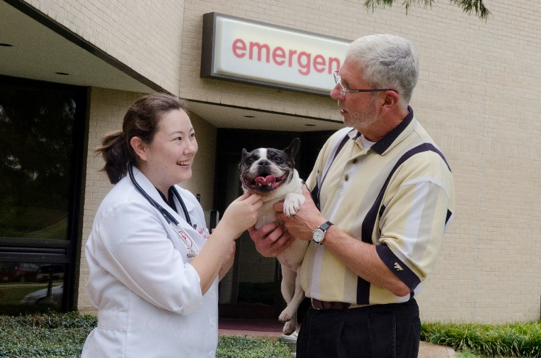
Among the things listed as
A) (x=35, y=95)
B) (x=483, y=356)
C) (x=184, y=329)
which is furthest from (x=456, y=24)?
(x=184, y=329)

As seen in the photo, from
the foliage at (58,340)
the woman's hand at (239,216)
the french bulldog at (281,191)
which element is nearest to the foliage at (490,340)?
the foliage at (58,340)

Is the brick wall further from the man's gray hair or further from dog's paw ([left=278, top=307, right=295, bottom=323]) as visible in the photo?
the man's gray hair

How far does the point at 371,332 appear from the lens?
3119mm

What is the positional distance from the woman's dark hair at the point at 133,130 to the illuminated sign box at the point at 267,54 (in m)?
8.68

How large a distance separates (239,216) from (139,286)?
22.2 inches

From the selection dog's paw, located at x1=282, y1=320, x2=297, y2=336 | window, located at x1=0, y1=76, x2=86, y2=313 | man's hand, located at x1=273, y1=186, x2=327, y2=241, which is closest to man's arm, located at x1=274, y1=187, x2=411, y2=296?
man's hand, located at x1=273, y1=186, x2=327, y2=241

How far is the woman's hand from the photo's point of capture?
3.06 meters

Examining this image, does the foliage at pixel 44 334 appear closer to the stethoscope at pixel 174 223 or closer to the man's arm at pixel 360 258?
the stethoscope at pixel 174 223

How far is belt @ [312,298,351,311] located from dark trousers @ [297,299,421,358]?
15mm

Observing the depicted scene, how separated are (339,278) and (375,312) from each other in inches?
8.5

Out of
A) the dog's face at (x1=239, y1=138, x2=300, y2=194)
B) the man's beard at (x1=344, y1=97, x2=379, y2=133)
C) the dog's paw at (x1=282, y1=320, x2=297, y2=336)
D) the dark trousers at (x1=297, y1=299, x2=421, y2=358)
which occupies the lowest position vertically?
the dog's paw at (x1=282, y1=320, x2=297, y2=336)

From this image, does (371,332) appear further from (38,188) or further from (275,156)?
(38,188)

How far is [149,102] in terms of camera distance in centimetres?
312

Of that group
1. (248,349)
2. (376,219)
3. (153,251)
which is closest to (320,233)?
(376,219)
